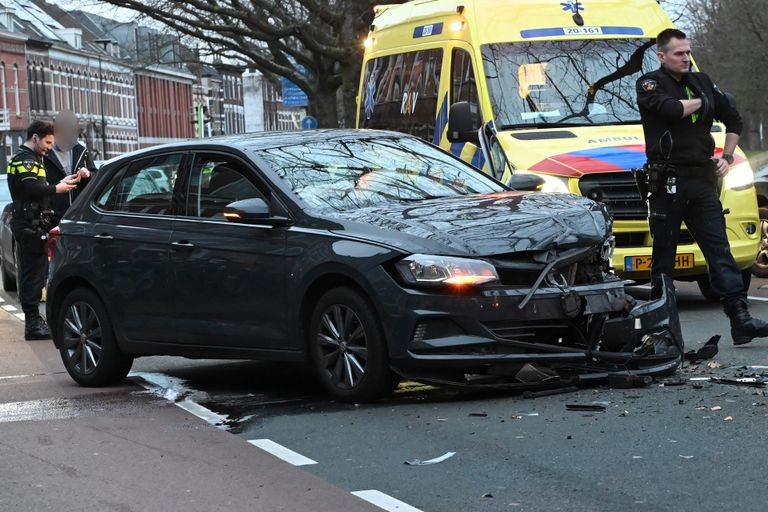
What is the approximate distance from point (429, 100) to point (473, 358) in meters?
6.79

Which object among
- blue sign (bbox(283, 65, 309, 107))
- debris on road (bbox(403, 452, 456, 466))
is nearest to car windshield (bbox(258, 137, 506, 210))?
debris on road (bbox(403, 452, 456, 466))

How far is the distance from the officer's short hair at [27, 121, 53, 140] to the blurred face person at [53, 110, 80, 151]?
180 millimetres

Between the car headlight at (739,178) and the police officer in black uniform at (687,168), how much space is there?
10.1 ft

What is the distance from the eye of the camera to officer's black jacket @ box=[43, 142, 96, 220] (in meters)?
14.8

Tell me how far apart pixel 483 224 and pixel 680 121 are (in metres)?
2.19

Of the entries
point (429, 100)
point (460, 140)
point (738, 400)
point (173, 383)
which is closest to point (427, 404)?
point (738, 400)

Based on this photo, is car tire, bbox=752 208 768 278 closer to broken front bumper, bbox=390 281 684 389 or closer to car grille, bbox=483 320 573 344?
broken front bumper, bbox=390 281 684 389

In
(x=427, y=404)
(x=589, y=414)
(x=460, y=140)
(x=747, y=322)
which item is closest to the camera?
(x=589, y=414)

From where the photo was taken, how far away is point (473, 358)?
26.4 feet

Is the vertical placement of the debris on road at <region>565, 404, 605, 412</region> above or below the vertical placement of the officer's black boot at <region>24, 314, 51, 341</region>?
above

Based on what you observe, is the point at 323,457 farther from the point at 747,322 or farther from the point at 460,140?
the point at 460,140

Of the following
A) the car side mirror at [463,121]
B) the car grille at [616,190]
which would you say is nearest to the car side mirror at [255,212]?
the car grille at [616,190]

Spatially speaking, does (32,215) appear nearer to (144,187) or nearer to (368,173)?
(144,187)

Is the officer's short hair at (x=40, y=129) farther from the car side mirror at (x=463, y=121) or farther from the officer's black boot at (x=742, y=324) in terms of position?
the officer's black boot at (x=742, y=324)
